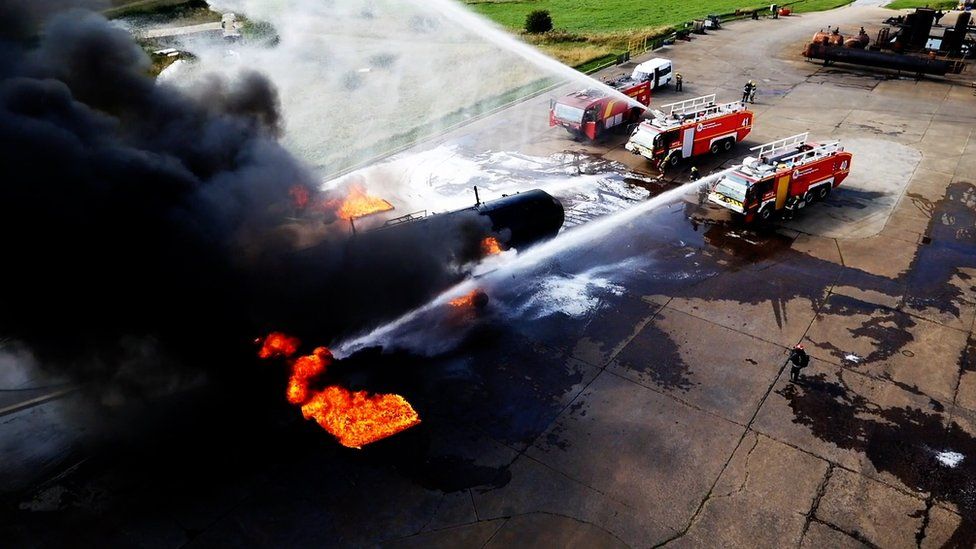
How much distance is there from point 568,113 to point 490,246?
1382cm

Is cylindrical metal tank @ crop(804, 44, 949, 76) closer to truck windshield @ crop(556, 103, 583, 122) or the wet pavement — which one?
the wet pavement

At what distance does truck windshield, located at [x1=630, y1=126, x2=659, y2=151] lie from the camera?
80.1ft

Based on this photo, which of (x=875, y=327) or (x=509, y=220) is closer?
(x=875, y=327)

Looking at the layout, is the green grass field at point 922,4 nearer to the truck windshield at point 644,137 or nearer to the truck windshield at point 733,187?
the truck windshield at point 644,137

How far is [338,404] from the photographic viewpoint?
13438 mm

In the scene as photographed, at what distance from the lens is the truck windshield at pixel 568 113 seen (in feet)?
91.5

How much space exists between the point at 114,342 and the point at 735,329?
15.0 m

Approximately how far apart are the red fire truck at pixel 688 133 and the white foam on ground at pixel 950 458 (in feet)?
50.2

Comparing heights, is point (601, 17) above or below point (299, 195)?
above

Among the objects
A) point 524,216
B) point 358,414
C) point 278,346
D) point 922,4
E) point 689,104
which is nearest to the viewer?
point 358,414

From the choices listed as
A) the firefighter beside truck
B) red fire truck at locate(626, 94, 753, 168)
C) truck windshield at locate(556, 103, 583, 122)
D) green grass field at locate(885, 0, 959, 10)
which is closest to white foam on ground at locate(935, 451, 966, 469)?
red fire truck at locate(626, 94, 753, 168)

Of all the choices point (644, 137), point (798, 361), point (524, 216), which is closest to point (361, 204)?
point (524, 216)

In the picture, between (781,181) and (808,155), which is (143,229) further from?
(808,155)

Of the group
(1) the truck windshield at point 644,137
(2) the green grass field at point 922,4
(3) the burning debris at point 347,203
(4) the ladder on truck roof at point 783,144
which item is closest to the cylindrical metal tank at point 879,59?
(4) the ladder on truck roof at point 783,144
